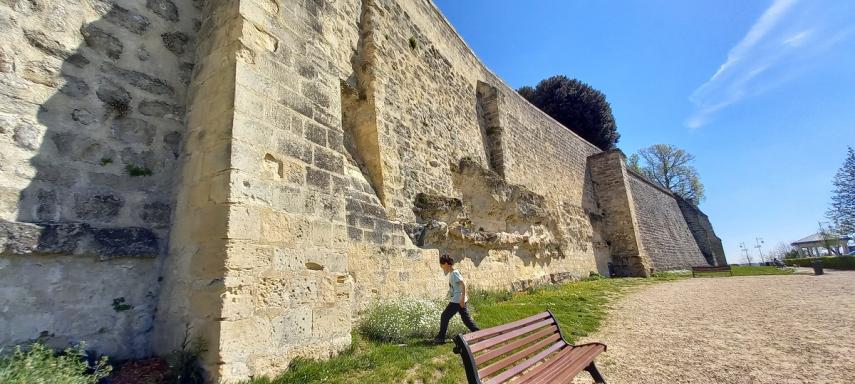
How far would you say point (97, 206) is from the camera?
2.75 meters

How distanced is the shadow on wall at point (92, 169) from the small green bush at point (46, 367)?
18 centimetres

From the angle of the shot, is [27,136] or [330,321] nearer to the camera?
[27,136]

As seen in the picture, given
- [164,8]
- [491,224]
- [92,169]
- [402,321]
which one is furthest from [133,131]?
[491,224]

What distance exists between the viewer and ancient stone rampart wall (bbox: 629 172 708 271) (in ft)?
63.6

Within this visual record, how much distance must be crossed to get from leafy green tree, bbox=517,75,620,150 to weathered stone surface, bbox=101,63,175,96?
25547 mm

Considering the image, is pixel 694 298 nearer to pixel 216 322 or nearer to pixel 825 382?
pixel 825 382

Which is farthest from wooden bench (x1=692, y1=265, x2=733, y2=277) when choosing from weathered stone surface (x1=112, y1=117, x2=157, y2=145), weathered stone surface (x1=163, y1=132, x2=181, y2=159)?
weathered stone surface (x1=112, y1=117, x2=157, y2=145)

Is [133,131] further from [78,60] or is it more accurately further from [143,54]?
[143,54]

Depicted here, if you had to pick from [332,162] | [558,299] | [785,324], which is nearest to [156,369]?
[332,162]

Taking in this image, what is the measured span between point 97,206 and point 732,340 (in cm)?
669

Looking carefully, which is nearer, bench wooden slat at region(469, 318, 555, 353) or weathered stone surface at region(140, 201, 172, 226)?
bench wooden slat at region(469, 318, 555, 353)

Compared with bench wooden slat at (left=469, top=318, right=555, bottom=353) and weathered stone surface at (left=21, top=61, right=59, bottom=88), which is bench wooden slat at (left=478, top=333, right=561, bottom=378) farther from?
weathered stone surface at (left=21, top=61, right=59, bottom=88)

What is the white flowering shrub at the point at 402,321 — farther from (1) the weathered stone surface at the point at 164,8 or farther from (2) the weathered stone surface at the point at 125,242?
(1) the weathered stone surface at the point at 164,8

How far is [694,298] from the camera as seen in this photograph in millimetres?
8602
